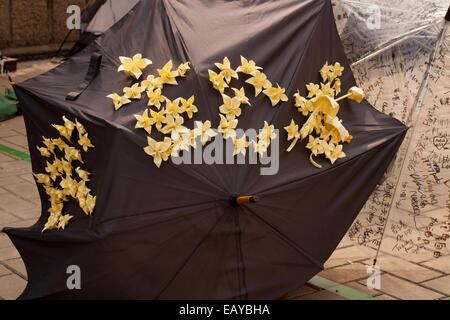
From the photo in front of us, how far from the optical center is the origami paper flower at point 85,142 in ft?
10.7

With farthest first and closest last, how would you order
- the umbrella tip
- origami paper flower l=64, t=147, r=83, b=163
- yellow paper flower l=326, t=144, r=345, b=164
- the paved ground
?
the paved ground
yellow paper flower l=326, t=144, r=345, b=164
origami paper flower l=64, t=147, r=83, b=163
the umbrella tip

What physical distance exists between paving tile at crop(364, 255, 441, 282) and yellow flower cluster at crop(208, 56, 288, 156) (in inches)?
65.4

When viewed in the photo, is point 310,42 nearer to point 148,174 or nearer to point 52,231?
point 148,174

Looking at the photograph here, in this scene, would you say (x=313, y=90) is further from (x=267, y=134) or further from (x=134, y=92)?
(x=134, y=92)

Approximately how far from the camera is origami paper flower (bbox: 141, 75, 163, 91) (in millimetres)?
3244

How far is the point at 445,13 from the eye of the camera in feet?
12.7

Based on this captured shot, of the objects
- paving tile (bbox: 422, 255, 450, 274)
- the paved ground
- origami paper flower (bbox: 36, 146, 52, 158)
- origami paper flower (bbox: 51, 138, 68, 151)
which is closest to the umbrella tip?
origami paper flower (bbox: 51, 138, 68, 151)

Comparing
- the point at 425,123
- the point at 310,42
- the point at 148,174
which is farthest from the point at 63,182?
the point at 425,123

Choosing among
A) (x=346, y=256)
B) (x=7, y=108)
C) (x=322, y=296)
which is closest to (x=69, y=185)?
(x=322, y=296)

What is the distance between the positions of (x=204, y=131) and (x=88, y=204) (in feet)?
2.04

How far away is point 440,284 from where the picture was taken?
14.3 feet

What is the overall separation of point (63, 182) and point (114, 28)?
807 millimetres

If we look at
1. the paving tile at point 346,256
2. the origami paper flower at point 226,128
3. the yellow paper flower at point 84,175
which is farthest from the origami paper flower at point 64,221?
the paving tile at point 346,256

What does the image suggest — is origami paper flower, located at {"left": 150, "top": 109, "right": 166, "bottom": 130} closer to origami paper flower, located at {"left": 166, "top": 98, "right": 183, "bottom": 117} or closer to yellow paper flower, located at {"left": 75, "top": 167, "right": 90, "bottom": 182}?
origami paper flower, located at {"left": 166, "top": 98, "right": 183, "bottom": 117}
